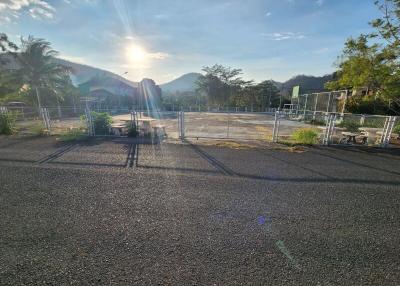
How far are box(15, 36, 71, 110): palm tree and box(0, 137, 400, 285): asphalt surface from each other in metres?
18.7

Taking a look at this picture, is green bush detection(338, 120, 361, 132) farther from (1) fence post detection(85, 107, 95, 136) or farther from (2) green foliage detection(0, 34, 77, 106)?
(2) green foliage detection(0, 34, 77, 106)

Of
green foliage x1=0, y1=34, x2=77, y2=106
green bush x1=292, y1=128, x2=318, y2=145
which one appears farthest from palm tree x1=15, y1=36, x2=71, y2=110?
green bush x1=292, y1=128, x2=318, y2=145

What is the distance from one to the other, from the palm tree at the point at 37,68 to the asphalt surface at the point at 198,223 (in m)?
18.7

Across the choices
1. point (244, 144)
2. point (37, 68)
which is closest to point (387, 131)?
point (244, 144)

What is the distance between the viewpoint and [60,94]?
2239 centimetres

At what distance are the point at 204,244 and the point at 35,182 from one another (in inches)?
177

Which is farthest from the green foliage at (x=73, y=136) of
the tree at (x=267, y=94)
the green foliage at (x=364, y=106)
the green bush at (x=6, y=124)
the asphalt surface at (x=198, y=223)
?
the tree at (x=267, y=94)

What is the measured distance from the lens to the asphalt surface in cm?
223

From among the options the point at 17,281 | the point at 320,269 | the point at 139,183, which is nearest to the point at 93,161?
the point at 139,183

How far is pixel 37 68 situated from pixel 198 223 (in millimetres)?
24862

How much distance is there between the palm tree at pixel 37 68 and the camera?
19094 millimetres

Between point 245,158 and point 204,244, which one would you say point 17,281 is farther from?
point 245,158

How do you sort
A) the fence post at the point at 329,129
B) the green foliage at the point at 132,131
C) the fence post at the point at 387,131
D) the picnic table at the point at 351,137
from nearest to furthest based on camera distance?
the fence post at the point at 387,131
the fence post at the point at 329,129
the picnic table at the point at 351,137
the green foliage at the point at 132,131

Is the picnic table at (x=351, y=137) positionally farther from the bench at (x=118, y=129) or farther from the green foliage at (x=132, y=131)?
the bench at (x=118, y=129)
